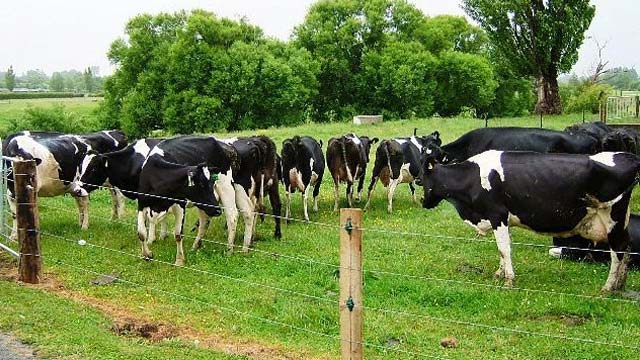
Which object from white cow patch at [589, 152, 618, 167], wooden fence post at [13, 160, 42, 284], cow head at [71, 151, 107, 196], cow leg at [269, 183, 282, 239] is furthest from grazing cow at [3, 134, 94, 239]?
white cow patch at [589, 152, 618, 167]

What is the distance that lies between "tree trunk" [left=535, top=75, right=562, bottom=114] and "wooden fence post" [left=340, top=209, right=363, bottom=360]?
39.5 meters

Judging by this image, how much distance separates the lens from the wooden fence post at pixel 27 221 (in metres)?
9.99

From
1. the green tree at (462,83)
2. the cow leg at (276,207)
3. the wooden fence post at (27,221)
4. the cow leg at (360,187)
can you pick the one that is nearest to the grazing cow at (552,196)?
the cow leg at (276,207)

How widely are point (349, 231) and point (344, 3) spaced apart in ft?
173

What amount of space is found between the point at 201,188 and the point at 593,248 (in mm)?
6829

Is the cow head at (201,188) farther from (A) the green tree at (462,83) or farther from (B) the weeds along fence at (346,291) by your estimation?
(A) the green tree at (462,83)

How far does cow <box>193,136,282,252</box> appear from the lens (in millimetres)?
12602

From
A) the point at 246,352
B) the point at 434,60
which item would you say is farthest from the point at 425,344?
the point at 434,60

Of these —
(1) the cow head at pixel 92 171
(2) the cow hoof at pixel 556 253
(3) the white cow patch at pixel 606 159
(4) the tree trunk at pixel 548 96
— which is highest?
(4) the tree trunk at pixel 548 96

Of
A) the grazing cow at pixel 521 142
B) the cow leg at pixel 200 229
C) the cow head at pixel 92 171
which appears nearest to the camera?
the cow leg at pixel 200 229

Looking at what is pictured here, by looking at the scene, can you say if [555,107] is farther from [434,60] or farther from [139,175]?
[139,175]

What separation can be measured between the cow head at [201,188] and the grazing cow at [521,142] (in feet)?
18.5

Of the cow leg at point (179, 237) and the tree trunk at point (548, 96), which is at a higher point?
the tree trunk at point (548, 96)

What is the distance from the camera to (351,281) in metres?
5.88
